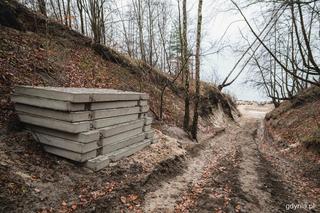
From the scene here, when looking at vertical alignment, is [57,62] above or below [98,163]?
above

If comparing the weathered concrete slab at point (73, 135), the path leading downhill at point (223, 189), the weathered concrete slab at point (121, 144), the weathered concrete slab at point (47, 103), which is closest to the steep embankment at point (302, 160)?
the path leading downhill at point (223, 189)

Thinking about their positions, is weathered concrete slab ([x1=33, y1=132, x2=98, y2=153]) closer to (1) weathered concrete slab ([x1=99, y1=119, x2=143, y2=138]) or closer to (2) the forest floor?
(2) the forest floor

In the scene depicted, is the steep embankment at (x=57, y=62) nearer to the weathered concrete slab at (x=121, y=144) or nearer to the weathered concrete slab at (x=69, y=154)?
the weathered concrete slab at (x=69, y=154)

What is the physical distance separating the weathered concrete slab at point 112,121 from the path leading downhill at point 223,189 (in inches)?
75.5

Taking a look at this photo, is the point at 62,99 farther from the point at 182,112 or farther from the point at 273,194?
the point at 182,112

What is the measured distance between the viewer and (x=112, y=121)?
21.3ft

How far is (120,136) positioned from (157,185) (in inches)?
64.8

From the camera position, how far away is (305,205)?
5.38 meters

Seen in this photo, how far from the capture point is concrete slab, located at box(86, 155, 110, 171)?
18.2 feet

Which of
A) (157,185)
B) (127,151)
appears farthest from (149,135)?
(157,185)

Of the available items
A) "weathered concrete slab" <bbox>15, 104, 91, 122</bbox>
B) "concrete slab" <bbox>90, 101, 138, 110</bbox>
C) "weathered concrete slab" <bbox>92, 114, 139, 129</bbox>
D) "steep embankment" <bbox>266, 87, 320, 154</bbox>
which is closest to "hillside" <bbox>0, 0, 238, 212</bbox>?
"weathered concrete slab" <bbox>15, 104, 91, 122</bbox>

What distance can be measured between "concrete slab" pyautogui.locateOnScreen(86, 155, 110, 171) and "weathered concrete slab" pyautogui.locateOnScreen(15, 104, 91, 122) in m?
0.93

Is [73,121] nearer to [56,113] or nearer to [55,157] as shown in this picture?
[56,113]

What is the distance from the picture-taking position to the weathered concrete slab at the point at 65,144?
5289 mm
